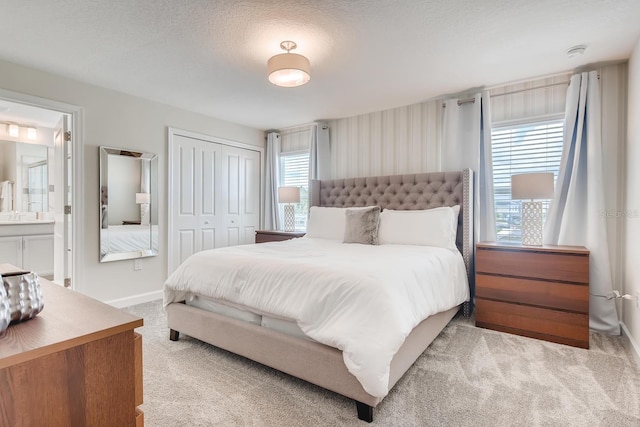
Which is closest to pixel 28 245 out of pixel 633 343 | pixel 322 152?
pixel 322 152

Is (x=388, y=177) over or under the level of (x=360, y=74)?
under

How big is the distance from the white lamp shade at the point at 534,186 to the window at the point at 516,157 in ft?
1.65

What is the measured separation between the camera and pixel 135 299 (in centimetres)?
370

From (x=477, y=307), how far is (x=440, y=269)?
785 mm

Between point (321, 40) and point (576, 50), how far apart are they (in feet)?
6.80

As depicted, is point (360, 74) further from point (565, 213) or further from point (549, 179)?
point (565, 213)

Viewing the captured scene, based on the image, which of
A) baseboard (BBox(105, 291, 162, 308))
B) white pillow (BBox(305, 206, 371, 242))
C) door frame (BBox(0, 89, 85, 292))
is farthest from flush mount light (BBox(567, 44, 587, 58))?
baseboard (BBox(105, 291, 162, 308))

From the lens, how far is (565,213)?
2.97m

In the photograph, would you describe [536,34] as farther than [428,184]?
No

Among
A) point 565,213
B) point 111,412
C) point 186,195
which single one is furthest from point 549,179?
point 186,195

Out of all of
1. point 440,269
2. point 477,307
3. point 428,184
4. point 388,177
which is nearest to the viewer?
point 440,269

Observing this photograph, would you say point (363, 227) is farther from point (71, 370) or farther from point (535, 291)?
point (71, 370)

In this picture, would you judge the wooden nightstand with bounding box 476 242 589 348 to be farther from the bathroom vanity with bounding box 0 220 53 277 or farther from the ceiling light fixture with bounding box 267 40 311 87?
the bathroom vanity with bounding box 0 220 53 277

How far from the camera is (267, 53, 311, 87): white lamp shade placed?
2342 mm
